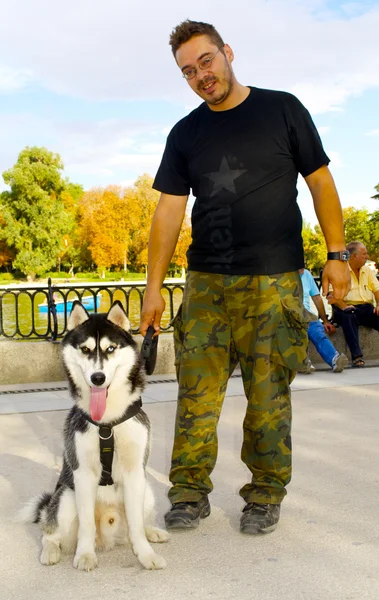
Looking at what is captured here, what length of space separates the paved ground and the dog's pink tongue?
2.42 feet

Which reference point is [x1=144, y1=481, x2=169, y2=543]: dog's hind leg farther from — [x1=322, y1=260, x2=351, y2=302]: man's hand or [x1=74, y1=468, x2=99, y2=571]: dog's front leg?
[x1=322, y1=260, x2=351, y2=302]: man's hand

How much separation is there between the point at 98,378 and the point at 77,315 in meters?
0.39

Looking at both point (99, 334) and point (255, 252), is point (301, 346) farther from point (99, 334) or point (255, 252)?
point (99, 334)

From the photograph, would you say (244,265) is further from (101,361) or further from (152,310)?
(101,361)

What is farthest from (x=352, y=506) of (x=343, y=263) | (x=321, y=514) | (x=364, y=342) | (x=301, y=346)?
(x=364, y=342)

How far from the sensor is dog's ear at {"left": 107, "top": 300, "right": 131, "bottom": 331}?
12.4 ft

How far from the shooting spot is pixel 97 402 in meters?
3.62

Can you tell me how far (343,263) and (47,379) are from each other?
615 centimetres

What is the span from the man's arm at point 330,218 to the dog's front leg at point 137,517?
146 cm

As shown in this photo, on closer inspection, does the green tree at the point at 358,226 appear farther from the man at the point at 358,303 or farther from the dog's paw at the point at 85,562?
the dog's paw at the point at 85,562

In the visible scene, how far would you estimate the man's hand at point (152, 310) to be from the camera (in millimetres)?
4277

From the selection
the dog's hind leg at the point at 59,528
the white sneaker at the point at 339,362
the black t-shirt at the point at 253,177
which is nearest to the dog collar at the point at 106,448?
the dog's hind leg at the point at 59,528

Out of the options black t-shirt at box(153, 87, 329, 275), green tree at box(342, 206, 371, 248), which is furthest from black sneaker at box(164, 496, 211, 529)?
green tree at box(342, 206, 371, 248)

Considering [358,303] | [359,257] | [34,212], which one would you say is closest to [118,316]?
[359,257]
